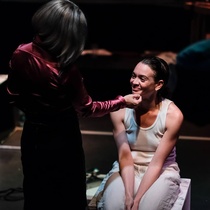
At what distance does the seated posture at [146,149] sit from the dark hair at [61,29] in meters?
0.66

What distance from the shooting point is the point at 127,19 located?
6.43 meters

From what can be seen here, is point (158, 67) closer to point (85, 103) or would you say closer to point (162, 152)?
point (162, 152)

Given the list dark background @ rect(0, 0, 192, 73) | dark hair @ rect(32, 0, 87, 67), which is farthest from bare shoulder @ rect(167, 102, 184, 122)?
dark background @ rect(0, 0, 192, 73)

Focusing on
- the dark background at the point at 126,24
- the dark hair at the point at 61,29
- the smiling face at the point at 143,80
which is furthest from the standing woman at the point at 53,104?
the dark background at the point at 126,24

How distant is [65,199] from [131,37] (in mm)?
4110

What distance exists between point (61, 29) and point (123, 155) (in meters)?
0.93

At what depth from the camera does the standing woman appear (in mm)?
2361

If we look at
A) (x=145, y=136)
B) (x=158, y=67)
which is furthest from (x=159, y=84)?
(x=145, y=136)

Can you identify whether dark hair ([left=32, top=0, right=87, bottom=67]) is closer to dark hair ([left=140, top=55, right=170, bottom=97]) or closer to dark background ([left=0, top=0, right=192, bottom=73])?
dark hair ([left=140, top=55, right=170, bottom=97])

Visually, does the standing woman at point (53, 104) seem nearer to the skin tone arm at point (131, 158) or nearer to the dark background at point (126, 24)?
the skin tone arm at point (131, 158)

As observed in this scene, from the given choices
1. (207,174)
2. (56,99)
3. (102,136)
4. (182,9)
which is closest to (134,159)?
(56,99)

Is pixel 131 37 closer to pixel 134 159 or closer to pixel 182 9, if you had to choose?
pixel 182 9

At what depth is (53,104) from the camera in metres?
2.46

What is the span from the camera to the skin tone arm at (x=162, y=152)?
283cm
